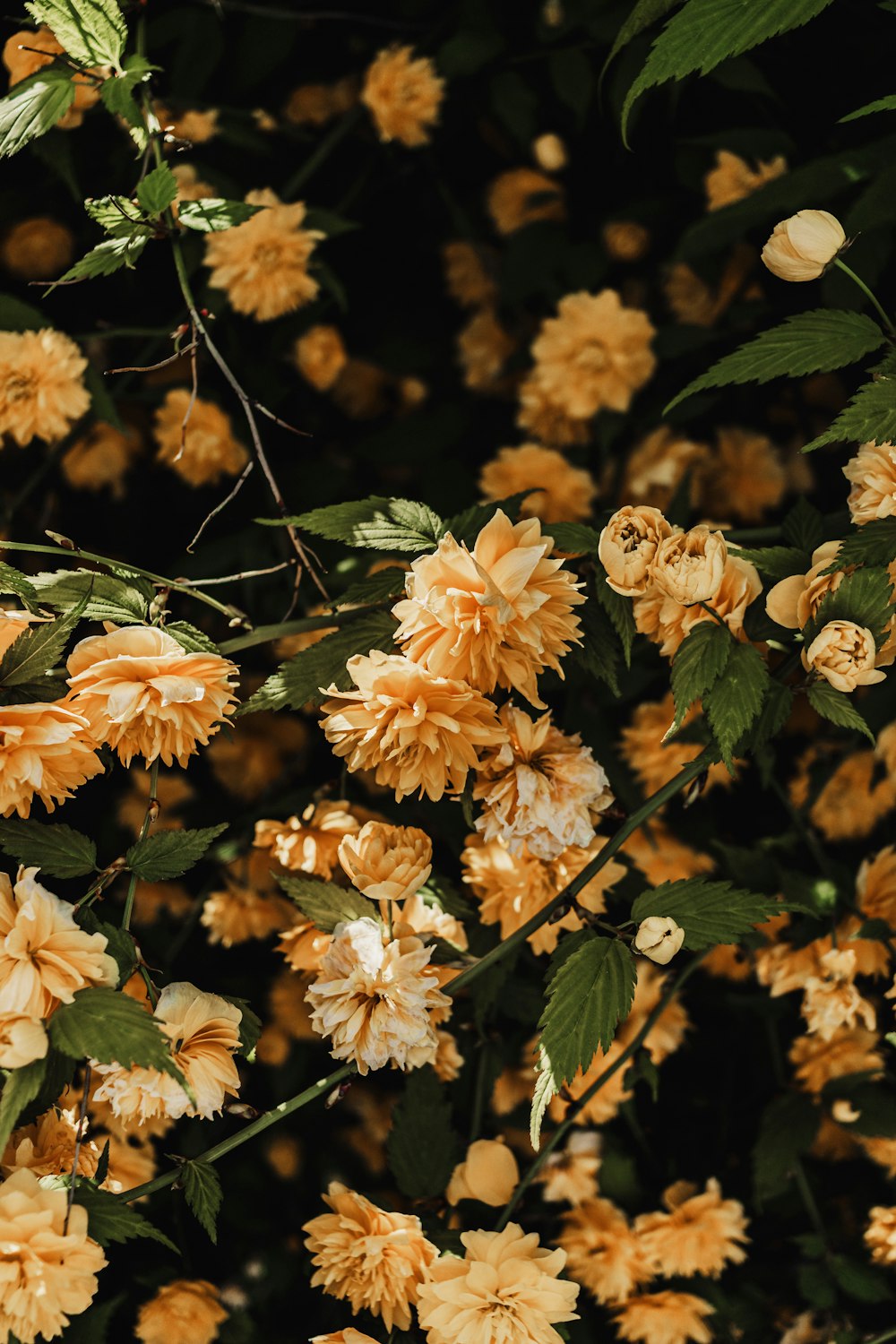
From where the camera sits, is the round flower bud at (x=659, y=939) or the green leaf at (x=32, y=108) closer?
the round flower bud at (x=659, y=939)

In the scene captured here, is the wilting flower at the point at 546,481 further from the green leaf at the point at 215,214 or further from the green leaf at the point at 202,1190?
the green leaf at the point at 202,1190

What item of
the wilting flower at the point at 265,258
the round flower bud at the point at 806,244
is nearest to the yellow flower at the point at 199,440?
the wilting flower at the point at 265,258

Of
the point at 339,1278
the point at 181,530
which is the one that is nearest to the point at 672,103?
the point at 181,530

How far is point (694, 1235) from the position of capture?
47.3 inches

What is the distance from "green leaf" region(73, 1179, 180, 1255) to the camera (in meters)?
0.73

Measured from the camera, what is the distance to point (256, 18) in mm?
1498

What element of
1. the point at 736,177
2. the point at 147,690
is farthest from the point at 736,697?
the point at 736,177

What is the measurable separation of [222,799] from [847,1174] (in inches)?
39.1

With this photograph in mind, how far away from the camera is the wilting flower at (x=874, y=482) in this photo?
2.56 ft

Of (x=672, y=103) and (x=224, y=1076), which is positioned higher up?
(x=672, y=103)

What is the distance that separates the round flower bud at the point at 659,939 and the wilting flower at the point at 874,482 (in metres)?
0.33

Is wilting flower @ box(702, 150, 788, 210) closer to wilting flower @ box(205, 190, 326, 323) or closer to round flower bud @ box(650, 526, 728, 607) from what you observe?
wilting flower @ box(205, 190, 326, 323)

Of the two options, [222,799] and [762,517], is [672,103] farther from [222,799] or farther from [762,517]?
[222,799]

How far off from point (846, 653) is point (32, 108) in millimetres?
866
